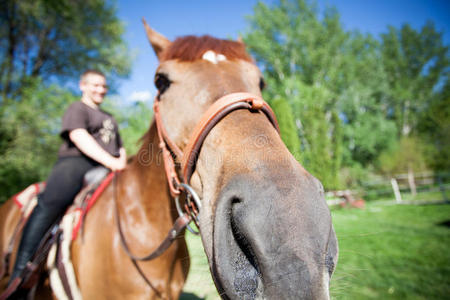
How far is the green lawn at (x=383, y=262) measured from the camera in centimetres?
101

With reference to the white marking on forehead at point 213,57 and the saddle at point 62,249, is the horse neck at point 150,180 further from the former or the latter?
the white marking on forehead at point 213,57

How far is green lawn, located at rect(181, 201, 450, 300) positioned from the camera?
1.01 metres

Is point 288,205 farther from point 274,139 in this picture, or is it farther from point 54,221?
point 54,221

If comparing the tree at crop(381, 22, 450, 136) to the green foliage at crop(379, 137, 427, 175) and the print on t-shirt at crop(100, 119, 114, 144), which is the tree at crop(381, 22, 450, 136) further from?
the print on t-shirt at crop(100, 119, 114, 144)

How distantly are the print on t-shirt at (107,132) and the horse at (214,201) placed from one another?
0.55m

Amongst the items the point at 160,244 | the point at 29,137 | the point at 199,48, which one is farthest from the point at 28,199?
the point at 29,137

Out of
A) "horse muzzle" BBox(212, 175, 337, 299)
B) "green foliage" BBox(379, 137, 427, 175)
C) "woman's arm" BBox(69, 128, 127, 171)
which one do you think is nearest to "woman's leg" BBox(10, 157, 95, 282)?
"woman's arm" BBox(69, 128, 127, 171)

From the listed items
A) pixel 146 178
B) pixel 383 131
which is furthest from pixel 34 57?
pixel 383 131

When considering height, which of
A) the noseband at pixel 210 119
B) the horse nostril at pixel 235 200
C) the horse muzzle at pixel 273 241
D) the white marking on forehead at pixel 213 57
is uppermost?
the white marking on forehead at pixel 213 57

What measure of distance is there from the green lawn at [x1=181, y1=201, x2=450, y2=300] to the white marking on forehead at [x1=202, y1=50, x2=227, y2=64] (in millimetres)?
1268

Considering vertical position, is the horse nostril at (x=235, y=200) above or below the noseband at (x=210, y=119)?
below

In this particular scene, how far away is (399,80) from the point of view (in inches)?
1255

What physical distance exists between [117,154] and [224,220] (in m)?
2.28

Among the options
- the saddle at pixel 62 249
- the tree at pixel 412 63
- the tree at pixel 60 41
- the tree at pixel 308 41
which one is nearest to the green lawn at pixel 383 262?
the saddle at pixel 62 249
